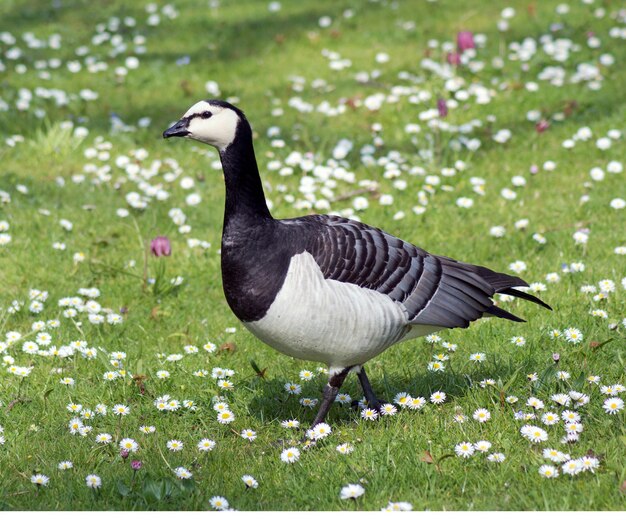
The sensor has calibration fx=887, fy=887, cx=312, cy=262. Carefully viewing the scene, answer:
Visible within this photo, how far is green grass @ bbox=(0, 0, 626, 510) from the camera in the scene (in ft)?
14.9

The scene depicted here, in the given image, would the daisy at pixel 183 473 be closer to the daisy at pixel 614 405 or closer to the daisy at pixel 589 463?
the daisy at pixel 589 463

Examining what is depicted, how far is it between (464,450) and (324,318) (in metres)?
1.00

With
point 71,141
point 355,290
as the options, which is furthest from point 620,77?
point 355,290

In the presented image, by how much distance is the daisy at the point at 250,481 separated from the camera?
4402mm

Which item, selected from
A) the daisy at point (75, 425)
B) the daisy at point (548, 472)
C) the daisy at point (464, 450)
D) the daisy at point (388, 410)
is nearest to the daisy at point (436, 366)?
the daisy at point (388, 410)

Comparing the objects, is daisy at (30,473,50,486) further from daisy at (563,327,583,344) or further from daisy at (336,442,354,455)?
daisy at (563,327,583,344)

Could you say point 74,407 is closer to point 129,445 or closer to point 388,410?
point 129,445

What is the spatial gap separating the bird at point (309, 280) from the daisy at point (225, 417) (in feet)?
1.66

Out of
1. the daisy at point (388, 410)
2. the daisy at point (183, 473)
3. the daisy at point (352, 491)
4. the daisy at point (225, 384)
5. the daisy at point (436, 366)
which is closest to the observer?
the daisy at point (352, 491)

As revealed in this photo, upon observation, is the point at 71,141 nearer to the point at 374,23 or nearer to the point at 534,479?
the point at 374,23

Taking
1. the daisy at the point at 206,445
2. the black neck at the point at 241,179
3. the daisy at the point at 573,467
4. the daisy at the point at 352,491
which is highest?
the black neck at the point at 241,179

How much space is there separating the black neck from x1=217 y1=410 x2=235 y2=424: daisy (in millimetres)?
1164

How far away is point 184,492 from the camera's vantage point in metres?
4.41

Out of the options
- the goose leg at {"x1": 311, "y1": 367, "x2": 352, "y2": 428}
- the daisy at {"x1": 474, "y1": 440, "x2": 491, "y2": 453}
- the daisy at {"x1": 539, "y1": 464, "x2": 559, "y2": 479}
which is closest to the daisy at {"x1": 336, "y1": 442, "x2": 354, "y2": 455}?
the goose leg at {"x1": 311, "y1": 367, "x2": 352, "y2": 428}
